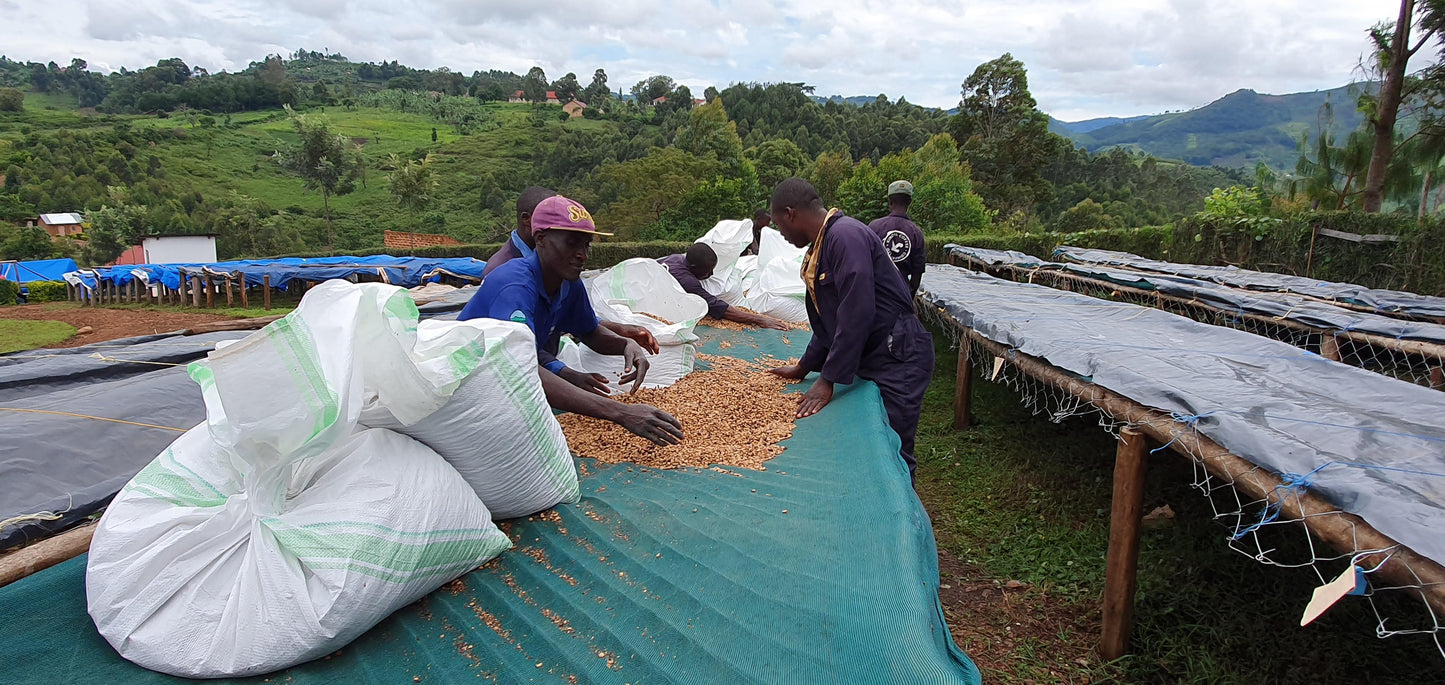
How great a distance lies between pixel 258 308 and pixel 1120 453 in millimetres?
15890

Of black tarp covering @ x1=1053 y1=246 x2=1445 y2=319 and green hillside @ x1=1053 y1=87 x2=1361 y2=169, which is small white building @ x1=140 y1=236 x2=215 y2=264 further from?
green hillside @ x1=1053 y1=87 x2=1361 y2=169

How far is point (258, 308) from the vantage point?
13766 millimetres

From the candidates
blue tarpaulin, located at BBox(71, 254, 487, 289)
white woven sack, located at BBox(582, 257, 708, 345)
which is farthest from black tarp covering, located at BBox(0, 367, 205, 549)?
blue tarpaulin, located at BBox(71, 254, 487, 289)

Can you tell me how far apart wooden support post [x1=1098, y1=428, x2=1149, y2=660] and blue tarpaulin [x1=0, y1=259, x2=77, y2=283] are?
81.5ft

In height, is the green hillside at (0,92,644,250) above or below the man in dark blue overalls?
above

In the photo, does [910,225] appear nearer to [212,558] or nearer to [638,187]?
[212,558]

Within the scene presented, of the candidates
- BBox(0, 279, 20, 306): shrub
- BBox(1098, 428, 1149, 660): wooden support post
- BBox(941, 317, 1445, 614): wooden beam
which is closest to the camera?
BBox(941, 317, 1445, 614): wooden beam

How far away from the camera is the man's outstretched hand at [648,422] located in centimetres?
180

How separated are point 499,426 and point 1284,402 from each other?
218 cm

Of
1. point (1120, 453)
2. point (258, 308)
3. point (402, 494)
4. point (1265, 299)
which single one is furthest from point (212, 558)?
point (258, 308)

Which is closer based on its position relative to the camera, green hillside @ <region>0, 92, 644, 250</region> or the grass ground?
the grass ground

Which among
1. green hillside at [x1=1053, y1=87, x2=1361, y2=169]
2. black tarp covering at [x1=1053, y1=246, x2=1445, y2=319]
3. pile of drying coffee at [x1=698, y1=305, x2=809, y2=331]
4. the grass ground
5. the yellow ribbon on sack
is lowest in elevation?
the grass ground

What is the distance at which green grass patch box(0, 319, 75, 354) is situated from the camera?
9.12 m

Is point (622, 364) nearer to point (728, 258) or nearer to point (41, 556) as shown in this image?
point (41, 556)
